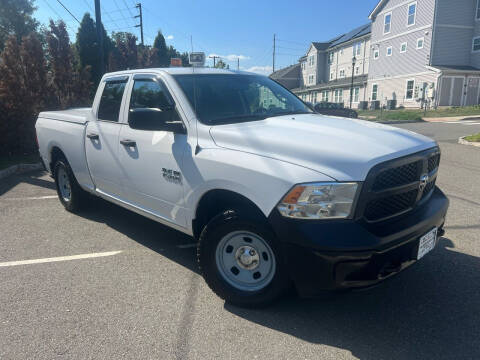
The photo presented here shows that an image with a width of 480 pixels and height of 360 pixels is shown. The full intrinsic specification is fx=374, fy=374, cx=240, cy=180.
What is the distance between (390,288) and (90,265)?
3.03 meters

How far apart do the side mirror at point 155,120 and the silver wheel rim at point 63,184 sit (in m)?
2.83

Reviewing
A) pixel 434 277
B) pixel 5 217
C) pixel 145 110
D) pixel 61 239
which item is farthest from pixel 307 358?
pixel 5 217

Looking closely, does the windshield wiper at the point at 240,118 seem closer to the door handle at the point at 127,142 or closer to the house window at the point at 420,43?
the door handle at the point at 127,142

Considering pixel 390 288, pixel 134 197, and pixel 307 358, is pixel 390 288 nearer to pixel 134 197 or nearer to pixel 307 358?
pixel 307 358

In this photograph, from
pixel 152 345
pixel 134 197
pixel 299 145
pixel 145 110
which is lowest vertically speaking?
pixel 152 345

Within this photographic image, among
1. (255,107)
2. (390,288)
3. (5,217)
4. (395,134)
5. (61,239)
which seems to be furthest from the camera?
(5,217)

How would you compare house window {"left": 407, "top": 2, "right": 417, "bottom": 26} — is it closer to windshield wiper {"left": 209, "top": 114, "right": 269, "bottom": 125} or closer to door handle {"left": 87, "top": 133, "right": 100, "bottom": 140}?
windshield wiper {"left": 209, "top": 114, "right": 269, "bottom": 125}

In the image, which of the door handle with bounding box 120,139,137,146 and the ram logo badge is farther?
the door handle with bounding box 120,139,137,146

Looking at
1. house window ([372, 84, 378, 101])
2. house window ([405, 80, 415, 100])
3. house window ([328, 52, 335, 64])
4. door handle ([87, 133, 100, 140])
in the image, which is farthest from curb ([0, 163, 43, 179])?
house window ([328, 52, 335, 64])

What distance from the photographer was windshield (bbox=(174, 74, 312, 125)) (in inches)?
140

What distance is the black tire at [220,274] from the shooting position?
2.80m

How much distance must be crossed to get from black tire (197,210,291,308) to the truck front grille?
0.72 metres

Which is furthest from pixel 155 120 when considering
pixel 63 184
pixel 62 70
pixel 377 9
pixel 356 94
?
pixel 356 94

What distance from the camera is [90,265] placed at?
3.99 metres
